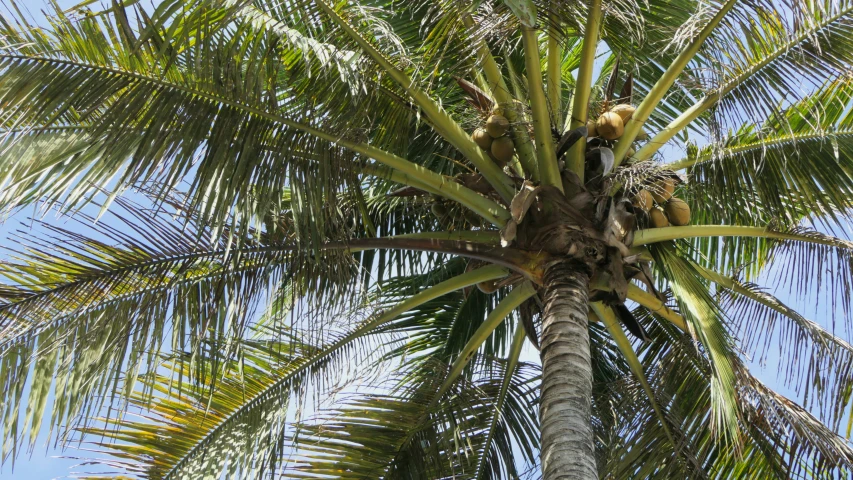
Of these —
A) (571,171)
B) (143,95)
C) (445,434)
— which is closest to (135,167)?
(143,95)

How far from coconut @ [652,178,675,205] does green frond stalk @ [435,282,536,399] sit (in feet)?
2.95

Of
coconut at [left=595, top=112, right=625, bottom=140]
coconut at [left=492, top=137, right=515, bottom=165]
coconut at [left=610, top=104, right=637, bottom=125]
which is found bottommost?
coconut at [left=492, top=137, right=515, bottom=165]

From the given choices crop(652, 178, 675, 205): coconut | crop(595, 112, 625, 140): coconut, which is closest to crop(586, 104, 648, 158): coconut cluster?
crop(595, 112, 625, 140): coconut

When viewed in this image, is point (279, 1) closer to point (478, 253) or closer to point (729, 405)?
point (478, 253)

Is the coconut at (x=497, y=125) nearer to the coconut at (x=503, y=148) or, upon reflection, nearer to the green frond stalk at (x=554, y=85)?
the coconut at (x=503, y=148)

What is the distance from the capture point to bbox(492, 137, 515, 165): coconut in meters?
5.58

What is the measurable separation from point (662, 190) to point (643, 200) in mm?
179

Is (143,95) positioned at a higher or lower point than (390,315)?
higher

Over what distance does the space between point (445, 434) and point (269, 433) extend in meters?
1.12

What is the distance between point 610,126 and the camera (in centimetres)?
564

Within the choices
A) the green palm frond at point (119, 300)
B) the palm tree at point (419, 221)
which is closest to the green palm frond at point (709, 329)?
the palm tree at point (419, 221)

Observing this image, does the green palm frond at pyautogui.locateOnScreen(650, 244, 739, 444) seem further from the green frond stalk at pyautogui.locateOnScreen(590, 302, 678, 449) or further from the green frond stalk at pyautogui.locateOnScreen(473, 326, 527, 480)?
the green frond stalk at pyautogui.locateOnScreen(473, 326, 527, 480)

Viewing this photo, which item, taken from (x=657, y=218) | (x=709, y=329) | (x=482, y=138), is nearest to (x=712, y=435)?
(x=709, y=329)

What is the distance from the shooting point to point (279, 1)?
17.2ft
